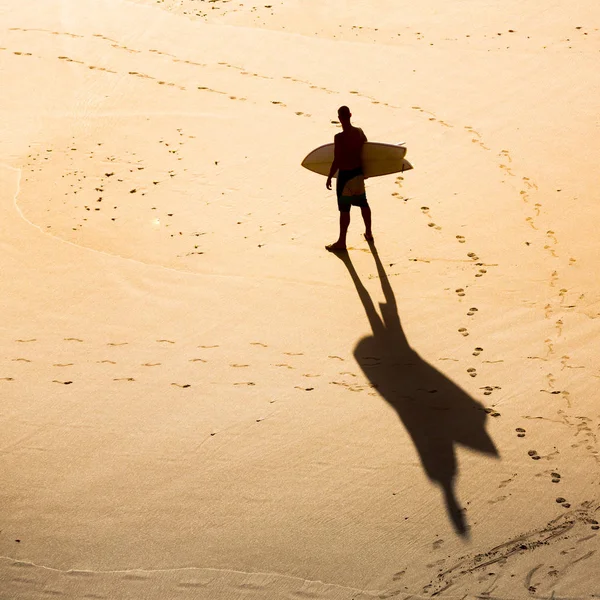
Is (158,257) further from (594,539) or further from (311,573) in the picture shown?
(594,539)

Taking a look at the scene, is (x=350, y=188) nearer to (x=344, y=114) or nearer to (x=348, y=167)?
(x=348, y=167)

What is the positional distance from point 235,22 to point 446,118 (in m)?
5.10

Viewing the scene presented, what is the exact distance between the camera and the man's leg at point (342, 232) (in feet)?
26.4

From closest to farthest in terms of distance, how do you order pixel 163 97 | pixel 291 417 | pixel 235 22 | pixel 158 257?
pixel 291 417, pixel 158 257, pixel 163 97, pixel 235 22

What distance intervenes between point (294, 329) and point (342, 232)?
140 centimetres

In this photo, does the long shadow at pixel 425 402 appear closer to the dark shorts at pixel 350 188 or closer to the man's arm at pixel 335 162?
the dark shorts at pixel 350 188

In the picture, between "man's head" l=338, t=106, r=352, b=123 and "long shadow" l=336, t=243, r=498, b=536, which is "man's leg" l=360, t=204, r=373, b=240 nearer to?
"man's head" l=338, t=106, r=352, b=123

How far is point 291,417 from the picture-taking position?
6078 millimetres

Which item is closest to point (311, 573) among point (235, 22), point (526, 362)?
point (526, 362)

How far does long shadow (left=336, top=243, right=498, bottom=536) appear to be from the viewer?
5.58 meters

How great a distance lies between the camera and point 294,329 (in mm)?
7113

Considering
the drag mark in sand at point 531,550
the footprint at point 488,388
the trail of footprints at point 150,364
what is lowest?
the drag mark in sand at point 531,550

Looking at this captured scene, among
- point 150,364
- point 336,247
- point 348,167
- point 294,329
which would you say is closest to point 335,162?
point 348,167

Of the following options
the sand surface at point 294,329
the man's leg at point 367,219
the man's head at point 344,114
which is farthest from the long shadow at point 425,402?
the man's head at point 344,114
